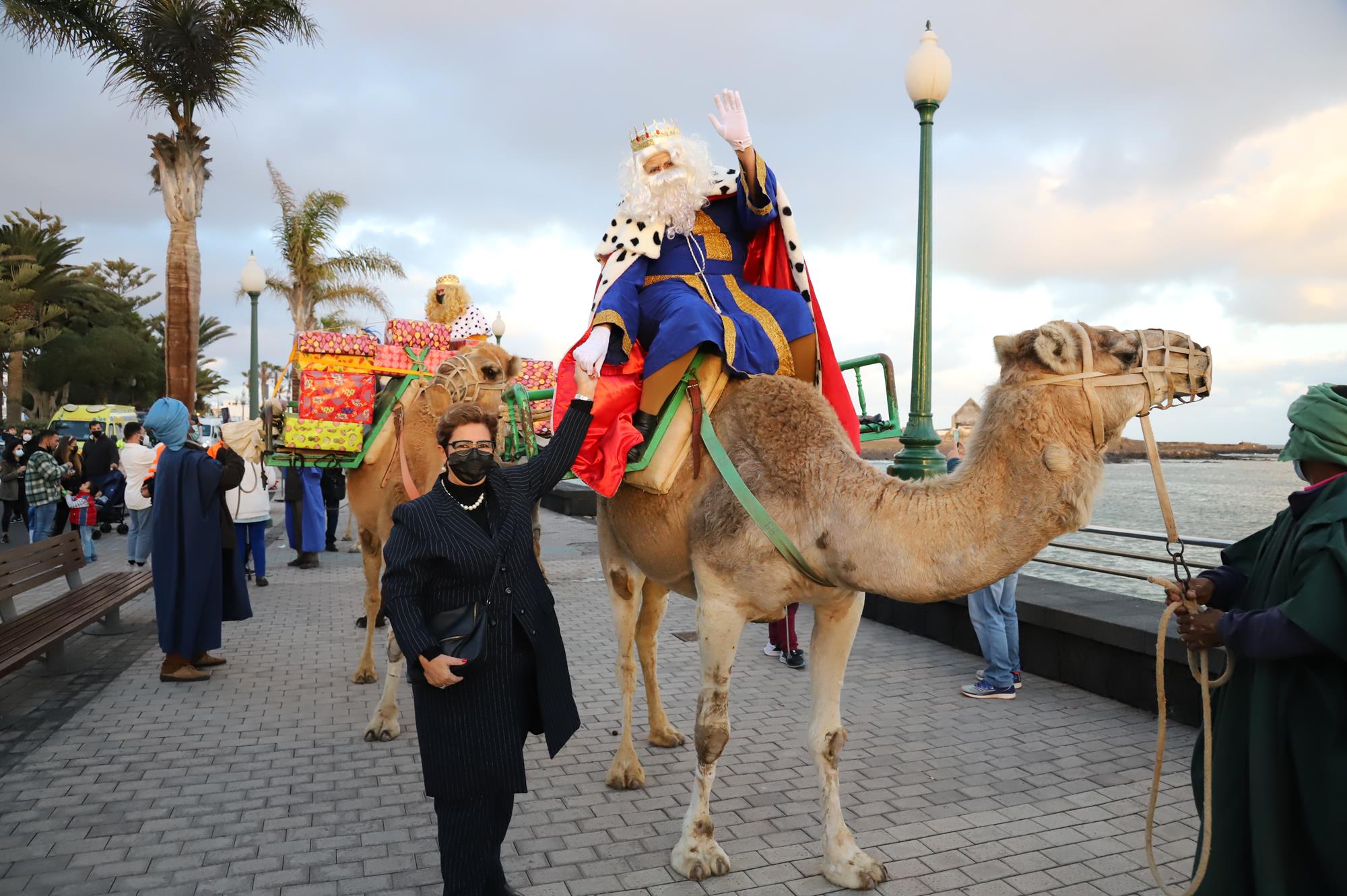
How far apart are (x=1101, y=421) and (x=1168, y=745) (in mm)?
3397

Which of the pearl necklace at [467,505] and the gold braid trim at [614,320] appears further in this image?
the gold braid trim at [614,320]

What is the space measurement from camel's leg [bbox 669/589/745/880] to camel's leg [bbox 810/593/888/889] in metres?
0.41

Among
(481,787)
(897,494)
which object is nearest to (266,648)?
(481,787)

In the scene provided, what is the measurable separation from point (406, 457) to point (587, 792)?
2.65m

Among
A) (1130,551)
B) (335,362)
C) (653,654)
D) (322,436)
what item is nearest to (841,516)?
(653,654)

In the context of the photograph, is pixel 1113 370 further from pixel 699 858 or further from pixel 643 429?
pixel 699 858

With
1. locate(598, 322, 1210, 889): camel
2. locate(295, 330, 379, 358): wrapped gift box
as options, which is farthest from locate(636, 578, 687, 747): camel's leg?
locate(295, 330, 379, 358): wrapped gift box

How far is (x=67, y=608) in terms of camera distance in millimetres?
7250

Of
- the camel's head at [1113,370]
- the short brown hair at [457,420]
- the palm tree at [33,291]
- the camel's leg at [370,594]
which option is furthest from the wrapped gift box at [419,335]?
the palm tree at [33,291]

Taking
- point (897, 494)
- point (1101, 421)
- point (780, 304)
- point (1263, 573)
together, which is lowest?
point (1263, 573)

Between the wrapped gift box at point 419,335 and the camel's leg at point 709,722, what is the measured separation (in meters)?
3.94

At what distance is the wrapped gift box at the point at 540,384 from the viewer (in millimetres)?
7309

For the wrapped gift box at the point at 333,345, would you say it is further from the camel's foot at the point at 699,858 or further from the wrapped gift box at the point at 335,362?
the camel's foot at the point at 699,858

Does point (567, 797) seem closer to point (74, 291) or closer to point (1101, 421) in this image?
point (1101, 421)
